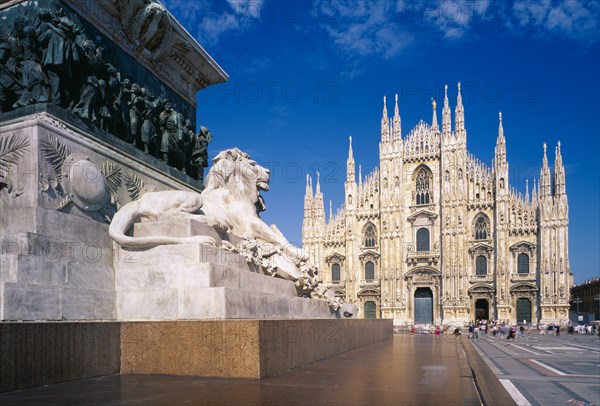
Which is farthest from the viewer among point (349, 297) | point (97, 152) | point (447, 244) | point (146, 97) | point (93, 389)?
point (349, 297)

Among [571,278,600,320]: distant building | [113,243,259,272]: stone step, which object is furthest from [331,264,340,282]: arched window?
[113,243,259,272]: stone step

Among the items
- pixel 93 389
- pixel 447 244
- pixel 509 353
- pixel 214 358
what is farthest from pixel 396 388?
pixel 447 244

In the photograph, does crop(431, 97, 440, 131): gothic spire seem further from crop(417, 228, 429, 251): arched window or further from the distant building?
the distant building

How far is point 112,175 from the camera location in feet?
18.6

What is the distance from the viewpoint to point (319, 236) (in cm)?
4709

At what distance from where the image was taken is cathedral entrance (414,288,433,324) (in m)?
44.1

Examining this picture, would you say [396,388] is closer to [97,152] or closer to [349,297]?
[97,152]

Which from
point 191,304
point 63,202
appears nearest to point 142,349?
point 191,304

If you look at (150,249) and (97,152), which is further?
(97,152)

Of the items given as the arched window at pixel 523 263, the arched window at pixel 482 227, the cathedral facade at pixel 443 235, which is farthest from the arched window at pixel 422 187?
the arched window at pixel 523 263

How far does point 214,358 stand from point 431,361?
9.15ft

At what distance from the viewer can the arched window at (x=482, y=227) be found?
42.7 meters

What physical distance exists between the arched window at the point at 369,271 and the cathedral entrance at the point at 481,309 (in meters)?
8.87

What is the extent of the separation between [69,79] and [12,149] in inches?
40.6
